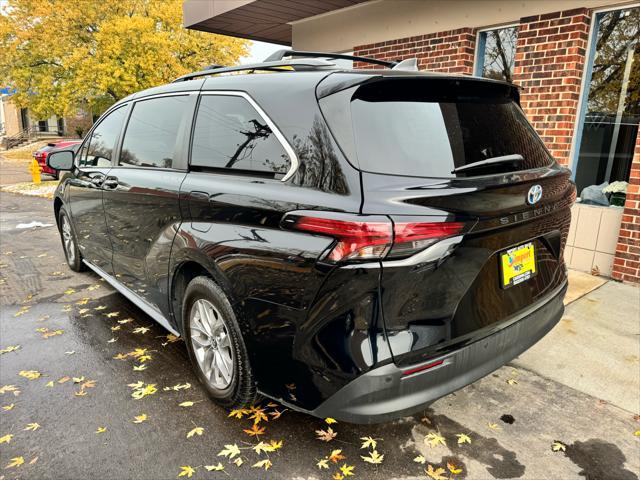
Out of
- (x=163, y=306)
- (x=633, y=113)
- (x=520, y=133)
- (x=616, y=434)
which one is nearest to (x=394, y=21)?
(x=633, y=113)

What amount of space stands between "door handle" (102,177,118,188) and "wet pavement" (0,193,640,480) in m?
1.27

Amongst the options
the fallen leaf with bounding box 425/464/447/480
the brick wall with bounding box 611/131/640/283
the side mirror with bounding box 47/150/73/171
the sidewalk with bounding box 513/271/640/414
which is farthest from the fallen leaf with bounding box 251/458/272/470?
the brick wall with bounding box 611/131/640/283

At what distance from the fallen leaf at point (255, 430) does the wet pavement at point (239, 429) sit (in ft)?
0.11

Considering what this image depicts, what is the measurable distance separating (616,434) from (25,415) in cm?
346

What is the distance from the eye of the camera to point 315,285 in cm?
196

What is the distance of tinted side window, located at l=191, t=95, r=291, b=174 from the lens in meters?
2.28

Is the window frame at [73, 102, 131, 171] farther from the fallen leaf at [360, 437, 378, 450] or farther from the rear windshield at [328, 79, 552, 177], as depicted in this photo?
the fallen leaf at [360, 437, 378, 450]

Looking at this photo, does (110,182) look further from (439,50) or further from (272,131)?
(439,50)

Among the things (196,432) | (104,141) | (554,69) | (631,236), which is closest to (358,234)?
(196,432)

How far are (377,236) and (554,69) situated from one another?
4770mm

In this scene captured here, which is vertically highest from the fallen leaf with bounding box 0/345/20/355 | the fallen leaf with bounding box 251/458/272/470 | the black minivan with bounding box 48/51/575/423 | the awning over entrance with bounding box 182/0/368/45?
the awning over entrance with bounding box 182/0/368/45

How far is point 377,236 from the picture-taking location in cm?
183

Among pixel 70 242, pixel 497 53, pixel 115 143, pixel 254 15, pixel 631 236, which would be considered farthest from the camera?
A: pixel 254 15

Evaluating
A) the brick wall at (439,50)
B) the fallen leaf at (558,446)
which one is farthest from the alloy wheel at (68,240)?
the fallen leaf at (558,446)
